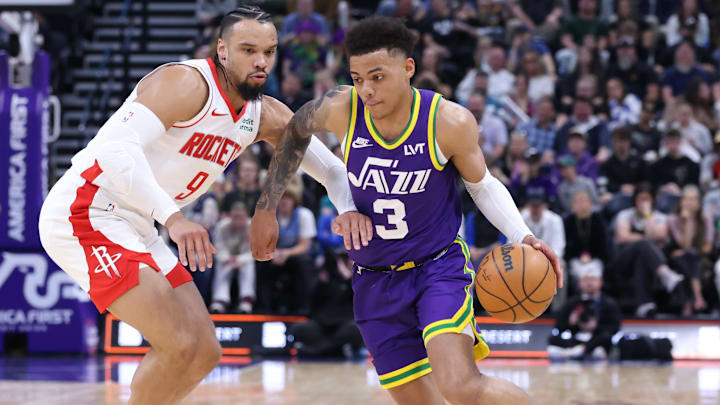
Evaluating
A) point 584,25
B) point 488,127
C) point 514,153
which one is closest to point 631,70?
point 584,25

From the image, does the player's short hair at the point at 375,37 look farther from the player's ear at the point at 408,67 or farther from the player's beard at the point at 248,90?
the player's beard at the point at 248,90

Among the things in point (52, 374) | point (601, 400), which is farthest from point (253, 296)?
point (601, 400)

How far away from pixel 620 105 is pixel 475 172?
8635 millimetres

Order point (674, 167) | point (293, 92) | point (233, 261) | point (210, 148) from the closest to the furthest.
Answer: point (210, 148) < point (233, 261) < point (674, 167) < point (293, 92)

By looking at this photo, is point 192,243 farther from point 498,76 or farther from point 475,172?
point 498,76

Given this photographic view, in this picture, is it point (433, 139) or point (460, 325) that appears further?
point (433, 139)

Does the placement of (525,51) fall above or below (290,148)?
above

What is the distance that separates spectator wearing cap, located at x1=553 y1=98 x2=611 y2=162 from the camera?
11484 millimetres

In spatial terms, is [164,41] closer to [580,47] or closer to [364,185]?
[580,47]

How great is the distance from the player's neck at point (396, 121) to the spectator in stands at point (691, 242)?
6397 millimetres

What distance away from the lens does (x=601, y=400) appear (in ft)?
22.0

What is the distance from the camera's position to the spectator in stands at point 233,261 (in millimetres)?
9922

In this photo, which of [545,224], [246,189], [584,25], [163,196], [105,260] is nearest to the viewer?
[163,196]

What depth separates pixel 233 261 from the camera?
9.92 m
